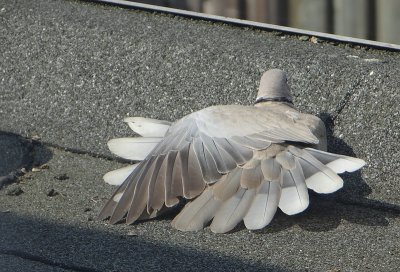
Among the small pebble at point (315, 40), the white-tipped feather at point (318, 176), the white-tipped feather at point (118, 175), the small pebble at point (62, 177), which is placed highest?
the small pebble at point (315, 40)

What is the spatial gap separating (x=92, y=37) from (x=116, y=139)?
0.64 m

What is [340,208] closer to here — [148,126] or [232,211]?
[232,211]

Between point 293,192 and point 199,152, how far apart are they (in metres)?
0.47

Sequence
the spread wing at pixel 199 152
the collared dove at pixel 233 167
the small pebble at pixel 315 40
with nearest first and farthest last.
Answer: the collared dove at pixel 233 167 → the spread wing at pixel 199 152 → the small pebble at pixel 315 40

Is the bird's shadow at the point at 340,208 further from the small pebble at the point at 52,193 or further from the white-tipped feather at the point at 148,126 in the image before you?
the small pebble at the point at 52,193

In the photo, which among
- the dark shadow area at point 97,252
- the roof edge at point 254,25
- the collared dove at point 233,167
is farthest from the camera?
the roof edge at point 254,25

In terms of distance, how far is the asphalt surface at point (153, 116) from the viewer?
3682 mm

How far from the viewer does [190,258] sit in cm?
362

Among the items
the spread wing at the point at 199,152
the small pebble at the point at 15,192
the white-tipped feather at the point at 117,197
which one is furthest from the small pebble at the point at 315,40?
the small pebble at the point at 15,192

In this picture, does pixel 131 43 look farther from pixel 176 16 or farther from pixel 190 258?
pixel 190 258

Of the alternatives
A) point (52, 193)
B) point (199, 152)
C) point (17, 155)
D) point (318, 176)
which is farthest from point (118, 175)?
point (318, 176)

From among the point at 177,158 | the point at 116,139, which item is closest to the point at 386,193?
the point at 177,158

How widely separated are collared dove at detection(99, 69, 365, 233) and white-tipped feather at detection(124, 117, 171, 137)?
60 mm

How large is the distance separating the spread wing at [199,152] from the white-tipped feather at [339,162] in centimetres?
7
